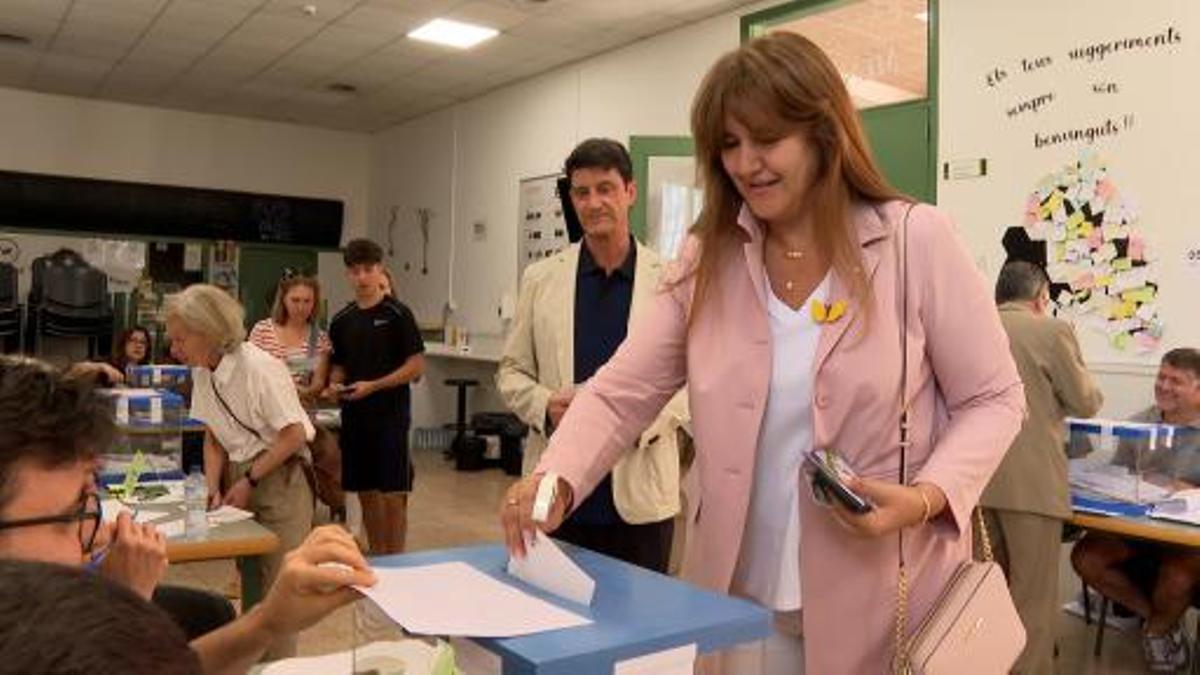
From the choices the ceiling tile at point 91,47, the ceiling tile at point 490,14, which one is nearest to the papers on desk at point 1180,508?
the ceiling tile at point 490,14

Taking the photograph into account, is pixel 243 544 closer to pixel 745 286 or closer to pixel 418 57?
pixel 745 286

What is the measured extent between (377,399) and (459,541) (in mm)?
1429

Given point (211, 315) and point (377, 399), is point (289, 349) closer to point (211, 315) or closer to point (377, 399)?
point (377, 399)

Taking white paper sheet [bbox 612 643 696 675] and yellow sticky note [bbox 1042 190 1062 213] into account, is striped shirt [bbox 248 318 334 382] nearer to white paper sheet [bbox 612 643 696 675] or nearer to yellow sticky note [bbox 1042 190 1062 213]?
yellow sticky note [bbox 1042 190 1062 213]

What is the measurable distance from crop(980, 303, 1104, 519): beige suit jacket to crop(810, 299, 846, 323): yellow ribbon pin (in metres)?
2.66

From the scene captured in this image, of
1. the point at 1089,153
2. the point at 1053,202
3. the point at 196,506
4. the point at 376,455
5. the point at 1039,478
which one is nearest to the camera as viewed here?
the point at 196,506

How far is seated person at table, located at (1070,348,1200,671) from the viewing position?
12.8ft

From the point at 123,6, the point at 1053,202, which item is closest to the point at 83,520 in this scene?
the point at 1053,202

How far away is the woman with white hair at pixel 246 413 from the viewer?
3.32 m

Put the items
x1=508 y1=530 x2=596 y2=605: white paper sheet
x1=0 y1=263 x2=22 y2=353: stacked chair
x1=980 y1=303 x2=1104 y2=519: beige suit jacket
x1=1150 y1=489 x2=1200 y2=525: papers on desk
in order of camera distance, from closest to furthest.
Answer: x1=508 y1=530 x2=596 y2=605: white paper sheet → x1=1150 y1=489 x2=1200 y2=525: papers on desk → x1=980 y1=303 x2=1104 y2=519: beige suit jacket → x1=0 y1=263 x2=22 y2=353: stacked chair

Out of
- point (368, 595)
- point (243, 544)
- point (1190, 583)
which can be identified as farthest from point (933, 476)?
point (1190, 583)

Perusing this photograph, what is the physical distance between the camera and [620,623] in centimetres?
88

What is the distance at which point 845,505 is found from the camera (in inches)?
46.4

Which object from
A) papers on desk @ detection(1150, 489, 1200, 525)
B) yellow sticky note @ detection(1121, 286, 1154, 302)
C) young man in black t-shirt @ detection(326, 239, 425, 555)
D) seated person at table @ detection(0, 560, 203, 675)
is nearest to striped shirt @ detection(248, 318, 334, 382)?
young man in black t-shirt @ detection(326, 239, 425, 555)
